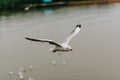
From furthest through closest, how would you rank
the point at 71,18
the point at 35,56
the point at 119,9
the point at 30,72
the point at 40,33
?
the point at 119,9
the point at 71,18
the point at 40,33
the point at 35,56
the point at 30,72

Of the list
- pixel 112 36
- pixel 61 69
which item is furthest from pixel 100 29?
pixel 61 69

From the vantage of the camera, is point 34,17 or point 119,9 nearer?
point 34,17

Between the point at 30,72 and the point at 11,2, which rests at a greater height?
the point at 30,72

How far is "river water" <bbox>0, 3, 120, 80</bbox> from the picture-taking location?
13351 millimetres

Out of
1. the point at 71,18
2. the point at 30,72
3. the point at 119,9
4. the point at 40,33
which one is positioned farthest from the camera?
the point at 119,9

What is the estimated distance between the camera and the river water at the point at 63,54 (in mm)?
13351

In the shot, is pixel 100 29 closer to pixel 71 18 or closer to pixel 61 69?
pixel 71 18

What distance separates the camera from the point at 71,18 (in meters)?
23.5

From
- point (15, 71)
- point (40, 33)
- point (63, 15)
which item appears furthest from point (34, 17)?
point (15, 71)

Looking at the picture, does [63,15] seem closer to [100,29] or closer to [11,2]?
[100,29]

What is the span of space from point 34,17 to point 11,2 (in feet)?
23.6

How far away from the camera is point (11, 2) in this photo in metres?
31.3

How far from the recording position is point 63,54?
15.2 m

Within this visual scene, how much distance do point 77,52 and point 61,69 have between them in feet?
6.42
